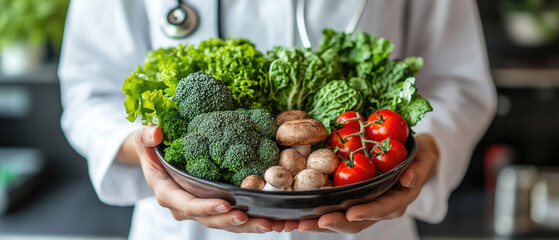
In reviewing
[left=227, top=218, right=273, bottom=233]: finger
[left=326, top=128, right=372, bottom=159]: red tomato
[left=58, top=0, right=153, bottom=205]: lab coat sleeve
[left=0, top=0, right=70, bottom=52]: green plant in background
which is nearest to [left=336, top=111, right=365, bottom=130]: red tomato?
[left=326, top=128, right=372, bottom=159]: red tomato

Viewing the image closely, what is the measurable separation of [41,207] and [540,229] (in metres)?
2.16

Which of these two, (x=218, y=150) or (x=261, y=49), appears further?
(x=261, y=49)

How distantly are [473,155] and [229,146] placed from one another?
2074 millimetres

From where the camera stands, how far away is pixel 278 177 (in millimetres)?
672

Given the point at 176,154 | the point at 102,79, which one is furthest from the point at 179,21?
the point at 176,154

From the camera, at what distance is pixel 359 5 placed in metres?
1.05

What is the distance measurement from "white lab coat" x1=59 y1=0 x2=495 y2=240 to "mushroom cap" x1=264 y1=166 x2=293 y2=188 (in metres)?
0.33

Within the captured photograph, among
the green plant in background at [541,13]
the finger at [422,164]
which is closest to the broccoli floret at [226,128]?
the finger at [422,164]

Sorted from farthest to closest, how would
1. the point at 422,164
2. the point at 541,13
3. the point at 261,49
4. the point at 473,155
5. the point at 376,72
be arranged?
the point at 473,155 < the point at 541,13 < the point at 261,49 < the point at 376,72 < the point at 422,164

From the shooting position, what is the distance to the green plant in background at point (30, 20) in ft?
6.81

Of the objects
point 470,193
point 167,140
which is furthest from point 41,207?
point 470,193

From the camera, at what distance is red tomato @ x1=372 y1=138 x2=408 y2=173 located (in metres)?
0.74

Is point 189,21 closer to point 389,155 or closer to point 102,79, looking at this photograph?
point 102,79

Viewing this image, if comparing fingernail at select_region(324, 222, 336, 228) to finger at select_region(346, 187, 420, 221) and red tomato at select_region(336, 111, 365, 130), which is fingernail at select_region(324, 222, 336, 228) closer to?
finger at select_region(346, 187, 420, 221)
